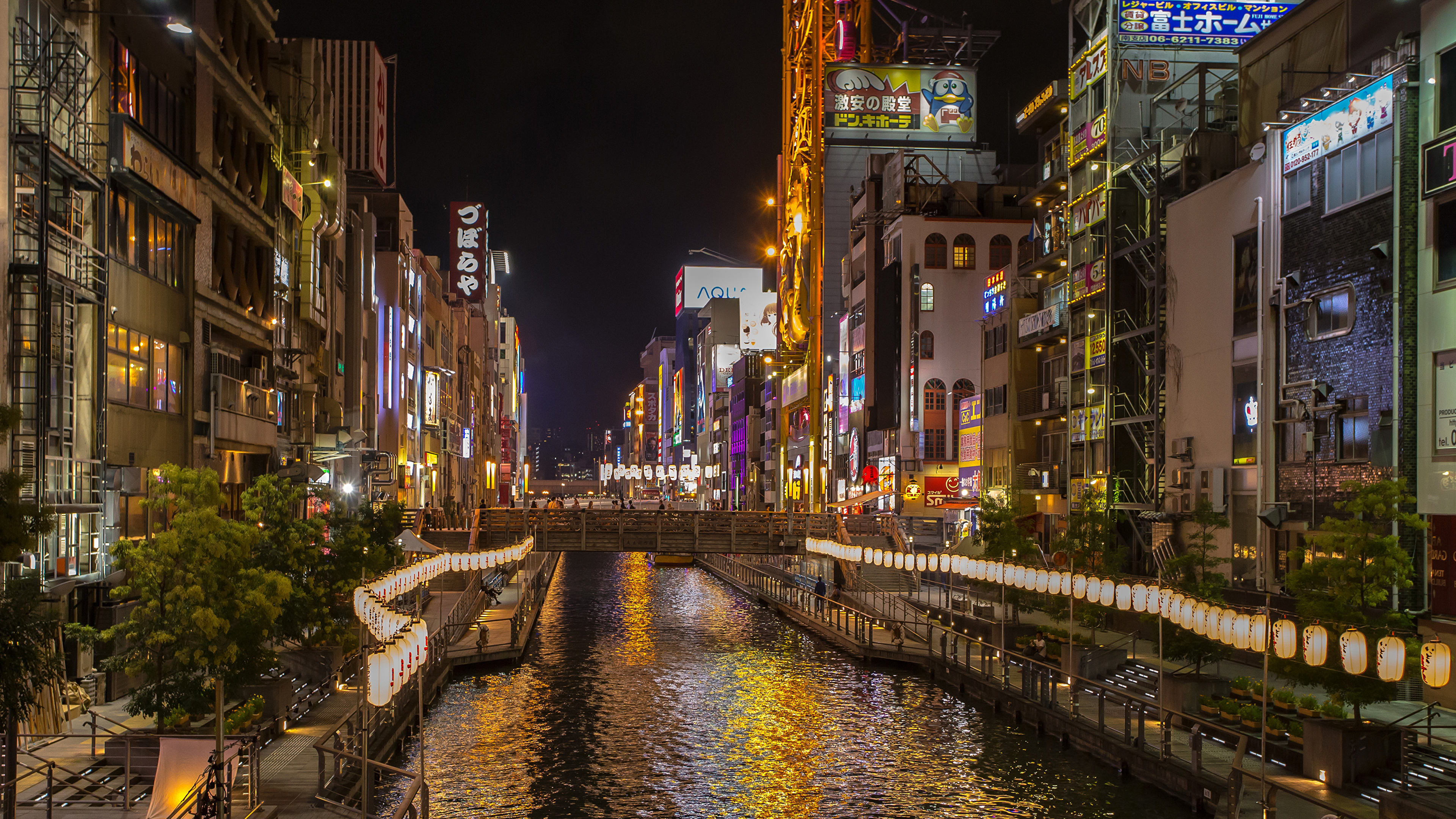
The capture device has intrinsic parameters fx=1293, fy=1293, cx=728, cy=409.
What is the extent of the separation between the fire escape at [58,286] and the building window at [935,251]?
67408mm

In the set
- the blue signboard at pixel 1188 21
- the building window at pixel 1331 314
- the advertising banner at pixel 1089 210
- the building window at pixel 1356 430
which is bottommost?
the building window at pixel 1356 430

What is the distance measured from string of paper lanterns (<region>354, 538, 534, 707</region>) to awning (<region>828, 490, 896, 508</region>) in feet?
141

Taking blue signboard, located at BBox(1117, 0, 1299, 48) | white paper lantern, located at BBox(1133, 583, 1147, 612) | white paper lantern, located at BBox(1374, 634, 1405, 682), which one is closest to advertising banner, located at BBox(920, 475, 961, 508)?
blue signboard, located at BBox(1117, 0, 1299, 48)

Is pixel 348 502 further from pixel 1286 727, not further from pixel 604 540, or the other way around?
pixel 1286 727

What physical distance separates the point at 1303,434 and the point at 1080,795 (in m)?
19.6

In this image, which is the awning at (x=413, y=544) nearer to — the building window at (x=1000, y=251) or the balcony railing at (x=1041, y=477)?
the balcony railing at (x=1041, y=477)

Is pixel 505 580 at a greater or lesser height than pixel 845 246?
lesser

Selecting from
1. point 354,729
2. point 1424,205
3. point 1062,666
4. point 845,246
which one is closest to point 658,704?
point 1062,666

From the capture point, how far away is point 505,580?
234ft

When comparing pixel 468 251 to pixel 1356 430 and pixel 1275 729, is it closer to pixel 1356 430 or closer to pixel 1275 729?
pixel 1356 430

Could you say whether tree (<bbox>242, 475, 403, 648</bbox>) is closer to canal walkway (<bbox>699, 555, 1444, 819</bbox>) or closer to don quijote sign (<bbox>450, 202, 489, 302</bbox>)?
canal walkway (<bbox>699, 555, 1444, 819</bbox>)

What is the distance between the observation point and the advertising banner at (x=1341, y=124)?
35.9 meters

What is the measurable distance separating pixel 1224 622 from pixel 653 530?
118ft

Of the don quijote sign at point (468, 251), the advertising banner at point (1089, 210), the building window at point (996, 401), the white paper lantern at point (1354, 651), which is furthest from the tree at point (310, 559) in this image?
the don quijote sign at point (468, 251)
